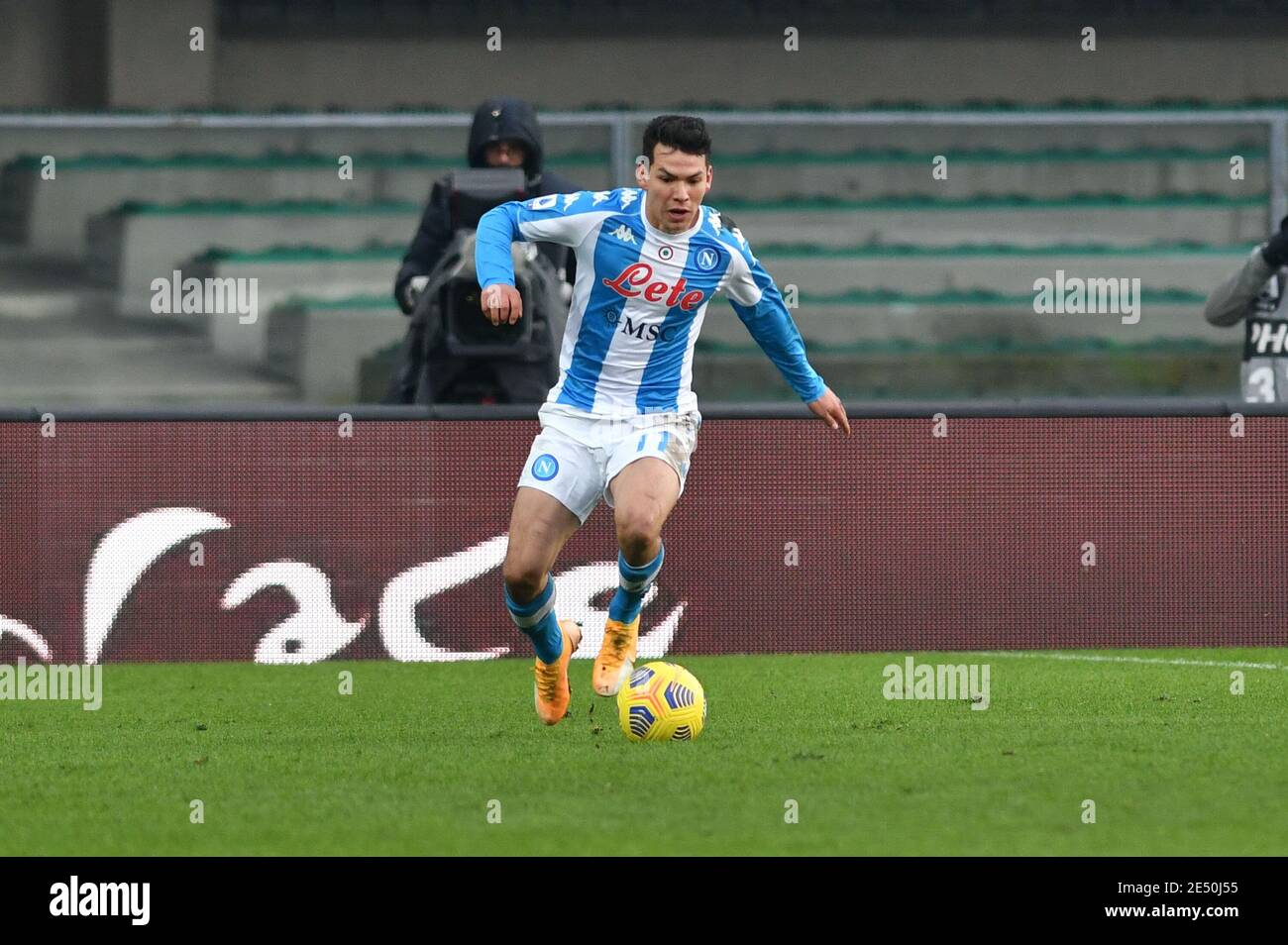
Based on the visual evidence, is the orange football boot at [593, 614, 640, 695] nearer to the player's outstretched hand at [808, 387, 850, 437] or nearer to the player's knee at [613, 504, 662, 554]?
the player's knee at [613, 504, 662, 554]

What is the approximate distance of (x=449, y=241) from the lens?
32.2 ft

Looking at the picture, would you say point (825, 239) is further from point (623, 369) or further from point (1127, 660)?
point (623, 369)

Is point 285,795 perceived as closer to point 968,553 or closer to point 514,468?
point 514,468

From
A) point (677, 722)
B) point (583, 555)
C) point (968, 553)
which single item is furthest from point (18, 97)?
point (677, 722)

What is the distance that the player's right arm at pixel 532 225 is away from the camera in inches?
265

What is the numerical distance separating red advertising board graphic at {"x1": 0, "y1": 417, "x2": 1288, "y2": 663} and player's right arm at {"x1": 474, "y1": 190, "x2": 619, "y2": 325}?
7.45ft

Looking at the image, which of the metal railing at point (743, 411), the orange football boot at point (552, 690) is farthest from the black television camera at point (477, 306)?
the orange football boot at point (552, 690)

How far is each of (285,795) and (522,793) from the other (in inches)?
24.4

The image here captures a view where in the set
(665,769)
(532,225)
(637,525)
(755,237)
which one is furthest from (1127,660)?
(755,237)

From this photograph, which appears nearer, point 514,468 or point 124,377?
point 514,468

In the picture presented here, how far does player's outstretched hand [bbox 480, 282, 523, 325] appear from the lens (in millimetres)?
6336

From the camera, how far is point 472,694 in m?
7.82

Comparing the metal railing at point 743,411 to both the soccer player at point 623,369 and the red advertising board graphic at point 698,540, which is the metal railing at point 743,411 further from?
the soccer player at point 623,369

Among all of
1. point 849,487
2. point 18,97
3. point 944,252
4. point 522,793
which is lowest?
point 522,793
